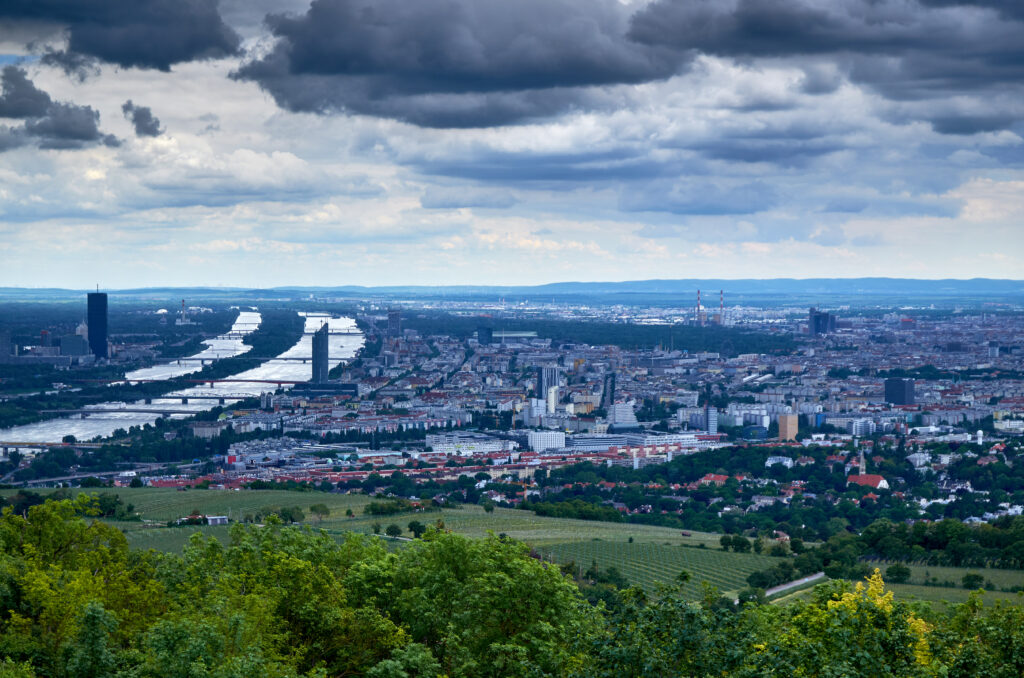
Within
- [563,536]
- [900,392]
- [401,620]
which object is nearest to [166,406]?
[900,392]

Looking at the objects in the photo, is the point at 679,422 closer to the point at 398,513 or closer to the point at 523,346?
the point at 398,513

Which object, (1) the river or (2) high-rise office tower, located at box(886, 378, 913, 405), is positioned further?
(2) high-rise office tower, located at box(886, 378, 913, 405)

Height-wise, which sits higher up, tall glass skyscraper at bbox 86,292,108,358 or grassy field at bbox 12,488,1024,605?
tall glass skyscraper at bbox 86,292,108,358

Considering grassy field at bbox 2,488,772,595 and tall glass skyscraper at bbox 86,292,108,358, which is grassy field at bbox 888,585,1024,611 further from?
tall glass skyscraper at bbox 86,292,108,358

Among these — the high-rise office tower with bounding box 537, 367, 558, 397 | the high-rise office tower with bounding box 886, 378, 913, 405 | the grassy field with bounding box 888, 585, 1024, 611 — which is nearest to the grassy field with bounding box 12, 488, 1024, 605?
the grassy field with bounding box 888, 585, 1024, 611

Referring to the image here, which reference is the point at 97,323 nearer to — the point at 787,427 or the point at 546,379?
the point at 546,379

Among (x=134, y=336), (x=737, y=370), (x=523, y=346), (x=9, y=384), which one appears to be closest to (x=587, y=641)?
(x=9, y=384)

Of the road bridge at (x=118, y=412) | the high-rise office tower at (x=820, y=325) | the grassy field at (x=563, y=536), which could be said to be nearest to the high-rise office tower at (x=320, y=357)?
the road bridge at (x=118, y=412)
